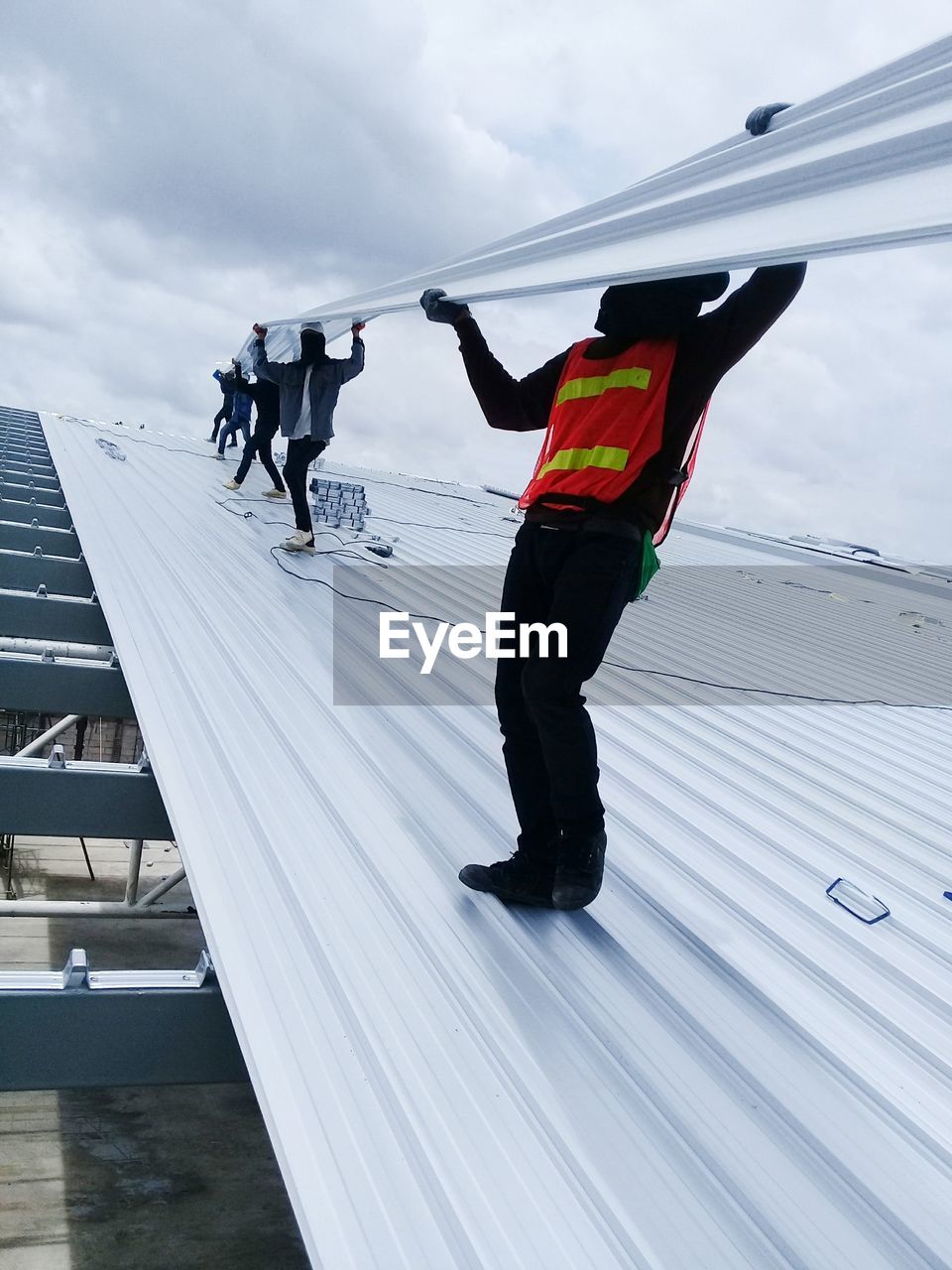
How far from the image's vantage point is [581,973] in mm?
2254

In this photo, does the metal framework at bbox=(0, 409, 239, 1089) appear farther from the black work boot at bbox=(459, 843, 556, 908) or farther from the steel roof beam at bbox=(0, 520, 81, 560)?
the black work boot at bbox=(459, 843, 556, 908)

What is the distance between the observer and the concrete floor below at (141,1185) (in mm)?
5438

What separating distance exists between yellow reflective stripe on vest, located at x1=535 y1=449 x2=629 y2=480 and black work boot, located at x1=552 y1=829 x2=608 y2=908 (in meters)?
0.96

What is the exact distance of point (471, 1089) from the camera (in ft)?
6.00

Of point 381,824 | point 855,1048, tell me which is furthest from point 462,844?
point 855,1048

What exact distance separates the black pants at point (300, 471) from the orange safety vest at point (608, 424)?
517 centimetres

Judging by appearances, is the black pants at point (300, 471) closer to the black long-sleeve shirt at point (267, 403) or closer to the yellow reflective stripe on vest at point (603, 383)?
the black long-sleeve shirt at point (267, 403)

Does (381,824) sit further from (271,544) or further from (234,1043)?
(271,544)

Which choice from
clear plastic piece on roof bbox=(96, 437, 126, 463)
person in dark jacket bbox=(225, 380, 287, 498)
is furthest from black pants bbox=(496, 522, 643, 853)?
clear plastic piece on roof bbox=(96, 437, 126, 463)

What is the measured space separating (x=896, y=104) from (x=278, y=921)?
7.80 ft

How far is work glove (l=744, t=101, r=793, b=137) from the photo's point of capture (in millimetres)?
2600

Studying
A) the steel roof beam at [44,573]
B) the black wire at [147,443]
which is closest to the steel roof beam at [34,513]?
the steel roof beam at [44,573]

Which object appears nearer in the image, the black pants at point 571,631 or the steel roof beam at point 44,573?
the black pants at point 571,631

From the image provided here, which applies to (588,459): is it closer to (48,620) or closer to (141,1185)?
(48,620)
